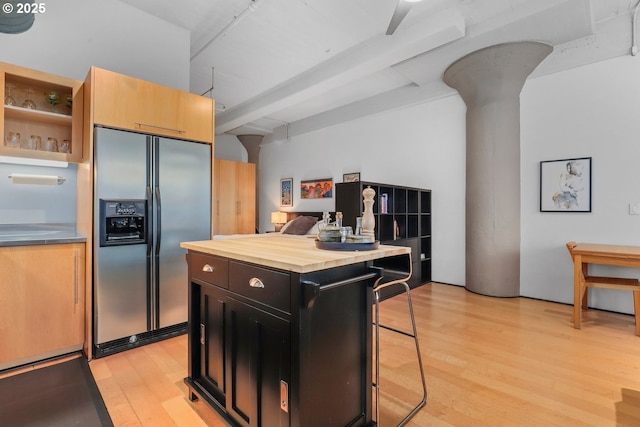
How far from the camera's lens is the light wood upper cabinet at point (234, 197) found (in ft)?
22.2

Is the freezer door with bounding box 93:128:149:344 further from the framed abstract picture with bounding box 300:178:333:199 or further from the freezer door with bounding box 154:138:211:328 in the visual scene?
the framed abstract picture with bounding box 300:178:333:199

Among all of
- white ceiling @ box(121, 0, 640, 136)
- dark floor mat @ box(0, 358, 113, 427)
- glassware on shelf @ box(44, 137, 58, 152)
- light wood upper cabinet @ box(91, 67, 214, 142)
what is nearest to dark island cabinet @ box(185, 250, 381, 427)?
dark floor mat @ box(0, 358, 113, 427)

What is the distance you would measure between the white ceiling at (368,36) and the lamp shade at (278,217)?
9.44 feet

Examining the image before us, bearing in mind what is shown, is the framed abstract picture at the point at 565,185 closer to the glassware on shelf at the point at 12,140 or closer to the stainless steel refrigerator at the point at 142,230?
the stainless steel refrigerator at the point at 142,230

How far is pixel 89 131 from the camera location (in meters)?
2.26

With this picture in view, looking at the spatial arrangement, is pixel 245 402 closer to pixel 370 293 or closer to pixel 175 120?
pixel 370 293

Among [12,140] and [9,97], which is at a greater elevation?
[9,97]

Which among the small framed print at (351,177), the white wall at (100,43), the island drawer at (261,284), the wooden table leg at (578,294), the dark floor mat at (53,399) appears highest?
the white wall at (100,43)

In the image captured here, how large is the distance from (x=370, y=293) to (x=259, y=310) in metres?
0.54

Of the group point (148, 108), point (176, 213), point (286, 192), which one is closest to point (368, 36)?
point (148, 108)

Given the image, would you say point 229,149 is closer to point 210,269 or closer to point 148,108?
point 148,108

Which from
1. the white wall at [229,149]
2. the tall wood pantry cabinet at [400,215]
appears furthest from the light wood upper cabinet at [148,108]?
the white wall at [229,149]

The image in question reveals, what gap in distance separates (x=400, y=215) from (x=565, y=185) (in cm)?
199

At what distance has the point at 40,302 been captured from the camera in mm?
2111
